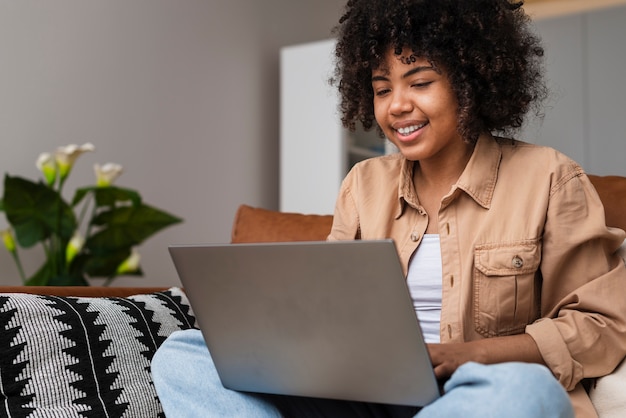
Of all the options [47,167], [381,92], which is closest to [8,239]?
[47,167]

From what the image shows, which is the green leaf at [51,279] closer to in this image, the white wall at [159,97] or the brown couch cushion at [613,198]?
the white wall at [159,97]

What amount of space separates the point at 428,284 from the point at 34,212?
1.49 m

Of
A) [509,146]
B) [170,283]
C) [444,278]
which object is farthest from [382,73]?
[170,283]

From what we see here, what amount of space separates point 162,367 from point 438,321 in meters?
0.44

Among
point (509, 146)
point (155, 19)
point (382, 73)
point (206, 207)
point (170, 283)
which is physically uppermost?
point (155, 19)

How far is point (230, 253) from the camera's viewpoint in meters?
0.96

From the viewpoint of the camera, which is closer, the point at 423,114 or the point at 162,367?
the point at 162,367

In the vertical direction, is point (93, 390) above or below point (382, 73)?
below

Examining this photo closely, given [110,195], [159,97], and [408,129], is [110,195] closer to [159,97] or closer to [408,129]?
[159,97]

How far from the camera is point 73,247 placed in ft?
7.85

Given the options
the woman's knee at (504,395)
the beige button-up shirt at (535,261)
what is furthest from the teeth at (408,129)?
the woman's knee at (504,395)

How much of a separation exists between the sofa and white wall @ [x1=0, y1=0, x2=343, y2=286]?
136 centimetres

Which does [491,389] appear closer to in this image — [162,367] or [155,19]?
[162,367]

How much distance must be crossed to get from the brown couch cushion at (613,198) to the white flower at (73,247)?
1536mm
